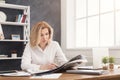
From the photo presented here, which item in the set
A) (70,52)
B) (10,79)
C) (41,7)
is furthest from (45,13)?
(10,79)

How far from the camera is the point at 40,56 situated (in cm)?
270

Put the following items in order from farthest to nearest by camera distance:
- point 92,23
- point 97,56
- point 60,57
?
point 92,23, point 60,57, point 97,56

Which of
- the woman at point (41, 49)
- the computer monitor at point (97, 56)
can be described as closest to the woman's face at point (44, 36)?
the woman at point (41, 49)

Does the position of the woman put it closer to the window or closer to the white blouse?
the white blouse

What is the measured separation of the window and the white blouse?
1182 millimetres

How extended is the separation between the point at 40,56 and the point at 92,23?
1807 mm

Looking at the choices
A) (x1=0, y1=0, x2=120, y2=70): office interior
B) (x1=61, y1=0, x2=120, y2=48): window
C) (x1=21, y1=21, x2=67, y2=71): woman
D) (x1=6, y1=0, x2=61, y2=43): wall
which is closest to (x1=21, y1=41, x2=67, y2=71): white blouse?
(x1=21, y1=21, x2=67, y2=71): woman

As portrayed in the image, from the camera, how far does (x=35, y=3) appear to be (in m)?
4.64

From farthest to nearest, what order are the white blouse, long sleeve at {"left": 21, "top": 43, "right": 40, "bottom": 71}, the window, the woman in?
the window < the woman < the white blouse < long sleeve at {"left": 21, "top": 43, "right": 40, "bottom": 71}

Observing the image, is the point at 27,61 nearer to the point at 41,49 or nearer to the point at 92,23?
the point at 41,49

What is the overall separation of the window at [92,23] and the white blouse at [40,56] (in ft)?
3.88

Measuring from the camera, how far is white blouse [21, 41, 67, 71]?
2.53m

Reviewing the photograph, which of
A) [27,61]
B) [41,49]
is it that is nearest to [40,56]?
[41,49]

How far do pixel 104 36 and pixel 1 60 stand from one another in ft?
6.27
